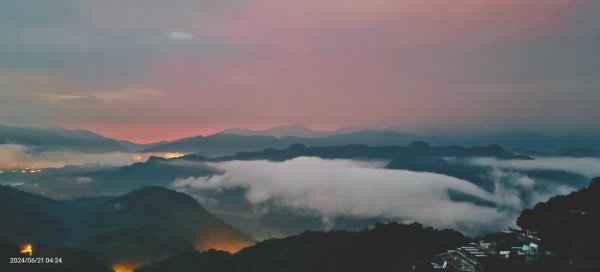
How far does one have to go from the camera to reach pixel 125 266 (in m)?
155

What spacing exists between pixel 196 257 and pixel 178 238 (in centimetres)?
5769

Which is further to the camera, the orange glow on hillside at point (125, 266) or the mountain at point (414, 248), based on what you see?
the orange glow on hillside at point (125, 266)

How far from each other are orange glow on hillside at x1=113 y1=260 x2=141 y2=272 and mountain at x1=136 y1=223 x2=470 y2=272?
13099 millimetres

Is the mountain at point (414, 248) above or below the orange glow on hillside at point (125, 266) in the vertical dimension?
above

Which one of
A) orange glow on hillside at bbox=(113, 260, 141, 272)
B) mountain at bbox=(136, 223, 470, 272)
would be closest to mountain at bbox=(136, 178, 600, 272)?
mountain at bbox=(136, 223, 470, 272)

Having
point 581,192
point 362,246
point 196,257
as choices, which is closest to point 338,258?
point 362,246

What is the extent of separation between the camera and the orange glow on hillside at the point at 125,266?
151m

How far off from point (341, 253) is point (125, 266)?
90805 mm

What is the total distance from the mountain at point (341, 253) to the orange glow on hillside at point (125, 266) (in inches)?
516

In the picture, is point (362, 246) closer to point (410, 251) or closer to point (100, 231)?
point (410, 251)

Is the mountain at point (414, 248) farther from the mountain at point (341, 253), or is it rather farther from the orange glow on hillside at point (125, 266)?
the orange glow on hillside at point (125, 266)

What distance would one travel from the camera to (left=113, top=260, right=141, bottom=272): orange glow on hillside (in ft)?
497

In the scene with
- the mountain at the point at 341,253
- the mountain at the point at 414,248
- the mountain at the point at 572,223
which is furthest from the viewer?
the mountain at the point at 341,253

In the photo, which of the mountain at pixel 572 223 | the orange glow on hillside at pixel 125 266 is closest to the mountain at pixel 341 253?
the orange glow on hillside at pixel 125 266
